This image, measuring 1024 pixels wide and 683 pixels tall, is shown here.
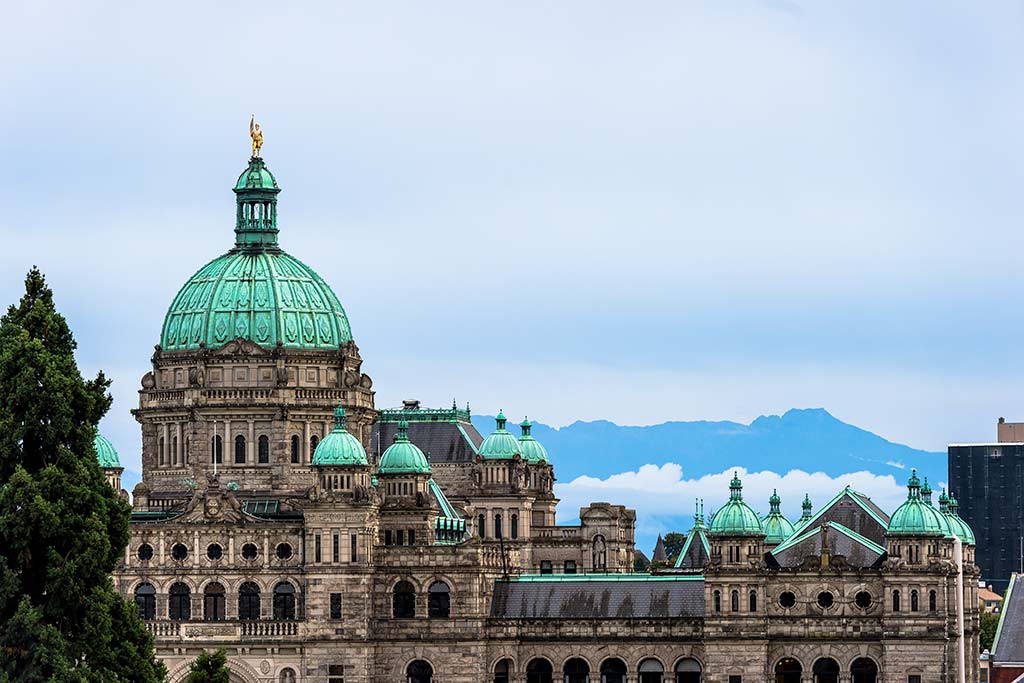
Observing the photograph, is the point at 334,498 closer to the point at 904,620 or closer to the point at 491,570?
the point at 491,570

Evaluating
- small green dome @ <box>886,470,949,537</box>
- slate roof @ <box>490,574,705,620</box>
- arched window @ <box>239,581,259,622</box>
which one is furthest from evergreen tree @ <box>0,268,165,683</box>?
small green dome @ <box>886,470,949,537</box>

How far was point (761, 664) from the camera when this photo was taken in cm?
19188

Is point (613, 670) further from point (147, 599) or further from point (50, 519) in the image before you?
point (50, 519)

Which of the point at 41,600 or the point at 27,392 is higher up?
the point at 27,392

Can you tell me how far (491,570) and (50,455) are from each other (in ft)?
219

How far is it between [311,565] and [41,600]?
60645 millimetres

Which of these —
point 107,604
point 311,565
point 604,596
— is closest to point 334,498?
point 311,565

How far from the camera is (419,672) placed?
195 meters

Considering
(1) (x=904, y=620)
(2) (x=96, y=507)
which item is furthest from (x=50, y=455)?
(1) (x=904, y=620)

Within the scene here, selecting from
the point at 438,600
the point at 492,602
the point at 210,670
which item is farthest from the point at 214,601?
the point at 210,670

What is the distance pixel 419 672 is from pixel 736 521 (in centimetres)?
2109

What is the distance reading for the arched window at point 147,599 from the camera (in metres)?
196

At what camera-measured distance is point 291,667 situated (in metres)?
194

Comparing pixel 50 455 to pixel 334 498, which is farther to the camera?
pixel 334 498
